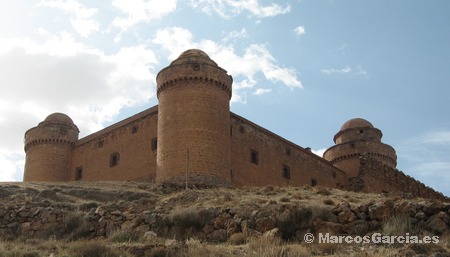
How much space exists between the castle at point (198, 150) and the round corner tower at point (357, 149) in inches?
2.8

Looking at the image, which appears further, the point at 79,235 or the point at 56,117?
the point at 56,117

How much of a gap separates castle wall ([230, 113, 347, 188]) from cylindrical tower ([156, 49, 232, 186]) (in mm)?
2572

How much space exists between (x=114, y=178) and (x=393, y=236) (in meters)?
22.5

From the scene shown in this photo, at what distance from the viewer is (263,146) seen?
35500 mm

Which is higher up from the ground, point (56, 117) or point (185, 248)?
point (56, 117)

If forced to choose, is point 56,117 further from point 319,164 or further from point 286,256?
point 286,256

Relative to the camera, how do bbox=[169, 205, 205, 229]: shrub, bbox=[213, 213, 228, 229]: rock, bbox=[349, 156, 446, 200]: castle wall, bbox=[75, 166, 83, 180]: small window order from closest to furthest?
1. bbox=[213, 213, 228, 229]: rock
2. bbox=[169, 205, 205, 229]: shrub
3. bbox=[75, 166, 83, 180]: small window
4. bbox=[349, 156, 446, 200]: castle wall

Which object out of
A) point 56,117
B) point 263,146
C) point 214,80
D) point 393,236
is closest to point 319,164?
point 263,146

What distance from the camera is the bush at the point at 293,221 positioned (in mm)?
15570

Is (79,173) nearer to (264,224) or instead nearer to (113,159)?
(113,159)

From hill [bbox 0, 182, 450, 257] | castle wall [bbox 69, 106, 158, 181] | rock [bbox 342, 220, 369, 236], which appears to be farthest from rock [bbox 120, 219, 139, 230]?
castle wall [bbox 69, 106, 158, 181]

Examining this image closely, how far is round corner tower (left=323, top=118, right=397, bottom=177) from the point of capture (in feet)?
145

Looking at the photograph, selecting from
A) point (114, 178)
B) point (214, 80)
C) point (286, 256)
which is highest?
point (214, 80)

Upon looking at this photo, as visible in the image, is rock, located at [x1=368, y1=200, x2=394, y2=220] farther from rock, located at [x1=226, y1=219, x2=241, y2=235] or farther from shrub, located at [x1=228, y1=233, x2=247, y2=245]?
rock, located at [x1=226, y1=219, x2=241, y2=235]
